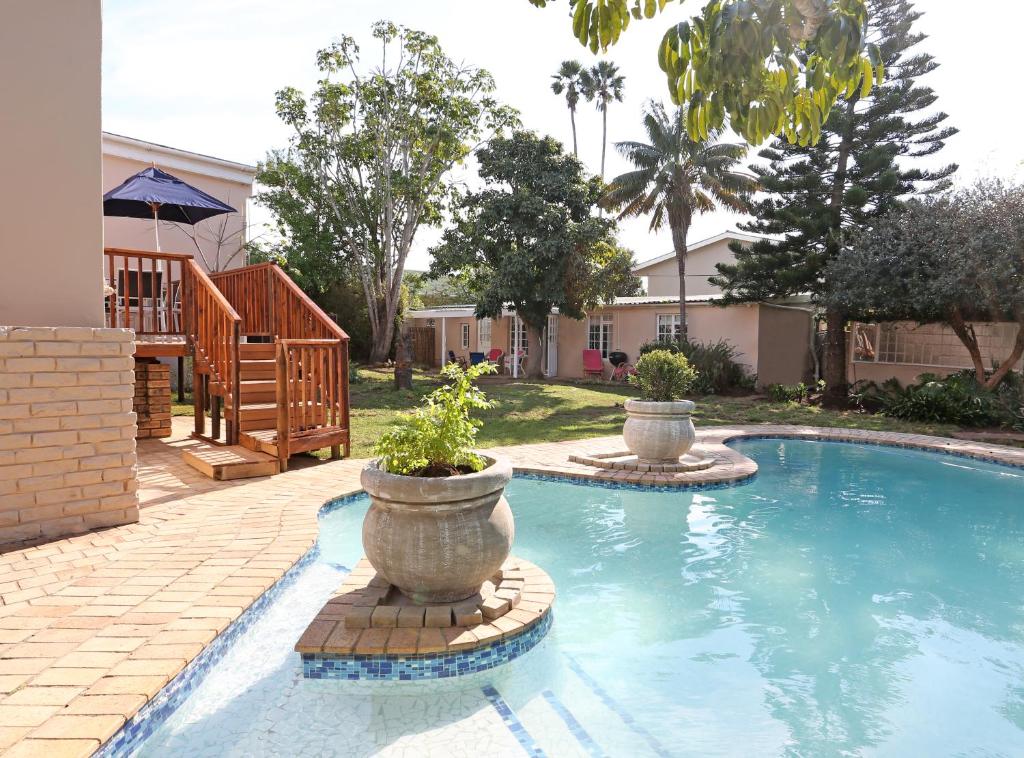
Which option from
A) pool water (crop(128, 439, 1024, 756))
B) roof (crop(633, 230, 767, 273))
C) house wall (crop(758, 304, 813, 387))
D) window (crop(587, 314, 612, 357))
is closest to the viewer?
pool water (crop(128, 439, 1024, 756))

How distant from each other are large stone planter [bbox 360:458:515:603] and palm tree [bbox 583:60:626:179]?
1224 inches

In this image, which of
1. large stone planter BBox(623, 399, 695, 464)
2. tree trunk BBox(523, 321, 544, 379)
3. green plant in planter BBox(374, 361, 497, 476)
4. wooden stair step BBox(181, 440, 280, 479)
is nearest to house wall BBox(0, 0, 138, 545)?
wooden stair step BBox(181, 440, 280, 479)

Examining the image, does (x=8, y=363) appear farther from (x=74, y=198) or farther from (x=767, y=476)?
(x=767, y=476)

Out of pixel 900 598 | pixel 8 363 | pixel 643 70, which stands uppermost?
pixel 643 70

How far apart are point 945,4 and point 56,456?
5278 mm

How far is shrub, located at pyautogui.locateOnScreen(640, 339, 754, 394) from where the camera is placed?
15.8 meters

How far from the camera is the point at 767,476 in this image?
7734 mm

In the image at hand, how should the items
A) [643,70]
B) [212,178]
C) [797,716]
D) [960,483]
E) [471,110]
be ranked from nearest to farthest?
1. [643,70]
2. [797,716]
3. [960,483]
4. [212,178]
5. [471,110]

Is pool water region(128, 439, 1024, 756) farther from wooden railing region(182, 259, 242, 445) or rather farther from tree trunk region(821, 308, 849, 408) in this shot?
tree trunk region(821, 308, 849, 408)

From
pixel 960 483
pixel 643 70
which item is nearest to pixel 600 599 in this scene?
pixel 643 70

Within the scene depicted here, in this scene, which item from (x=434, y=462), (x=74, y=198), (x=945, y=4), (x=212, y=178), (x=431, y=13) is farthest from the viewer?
(x=212, y=178)

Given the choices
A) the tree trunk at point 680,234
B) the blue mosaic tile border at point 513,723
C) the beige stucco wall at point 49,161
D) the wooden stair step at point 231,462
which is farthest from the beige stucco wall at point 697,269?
the blue mosaic tile border at point 513,723

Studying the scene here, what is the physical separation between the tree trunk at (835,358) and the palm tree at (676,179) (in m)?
3.75

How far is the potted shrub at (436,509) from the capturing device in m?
3.04
